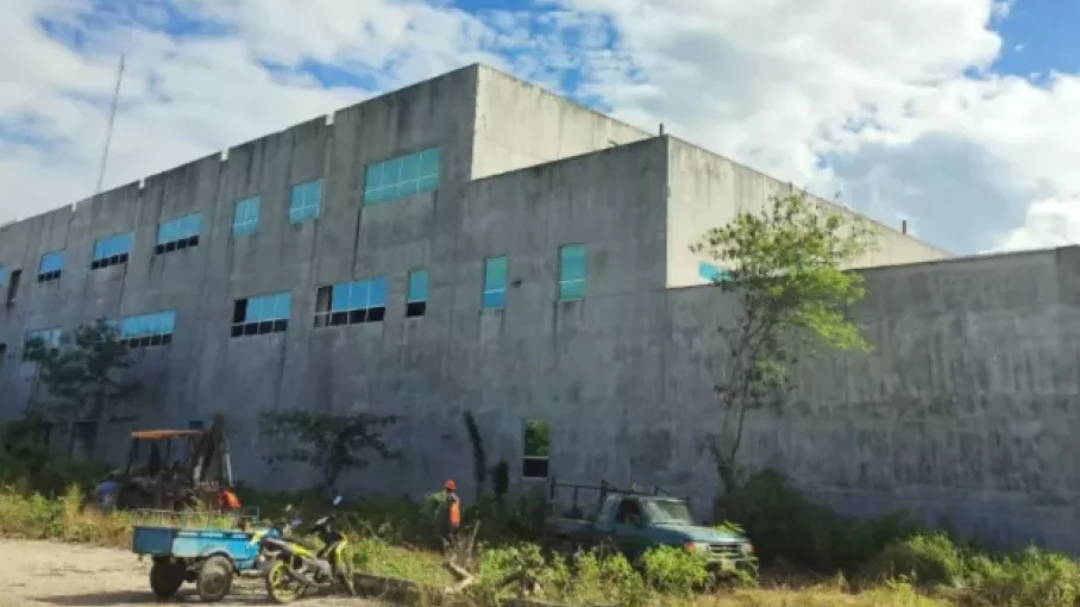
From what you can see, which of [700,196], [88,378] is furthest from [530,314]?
[88,378]

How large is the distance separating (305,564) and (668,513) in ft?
19.8

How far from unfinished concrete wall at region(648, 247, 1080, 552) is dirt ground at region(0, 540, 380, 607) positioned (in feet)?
A: 34.9

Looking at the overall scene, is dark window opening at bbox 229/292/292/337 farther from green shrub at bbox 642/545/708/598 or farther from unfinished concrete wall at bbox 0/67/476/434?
green shrub at bbox 642/545/708/598

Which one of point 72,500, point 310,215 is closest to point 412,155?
point 310,215

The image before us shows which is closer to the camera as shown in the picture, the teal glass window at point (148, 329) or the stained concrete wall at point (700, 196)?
the stained concrete wall at point (700, 196)

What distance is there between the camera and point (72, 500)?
74.9 feet

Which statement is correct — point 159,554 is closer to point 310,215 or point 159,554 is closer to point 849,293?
point 849,293

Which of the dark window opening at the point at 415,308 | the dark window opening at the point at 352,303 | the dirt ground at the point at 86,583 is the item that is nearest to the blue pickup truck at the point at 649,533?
the dirt ground at the point at 86,583

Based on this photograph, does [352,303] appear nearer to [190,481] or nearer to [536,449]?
[190,481]

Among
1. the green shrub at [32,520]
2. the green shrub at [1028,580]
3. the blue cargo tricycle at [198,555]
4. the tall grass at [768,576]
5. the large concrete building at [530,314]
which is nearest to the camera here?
the tall grass at [768,576]

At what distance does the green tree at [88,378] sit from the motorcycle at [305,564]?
26.7m

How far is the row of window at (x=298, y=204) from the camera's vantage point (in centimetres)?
2928

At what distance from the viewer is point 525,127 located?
2911 cm

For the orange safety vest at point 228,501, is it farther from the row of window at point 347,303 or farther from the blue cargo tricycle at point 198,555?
the blue cargo tricycle at point 198,555
